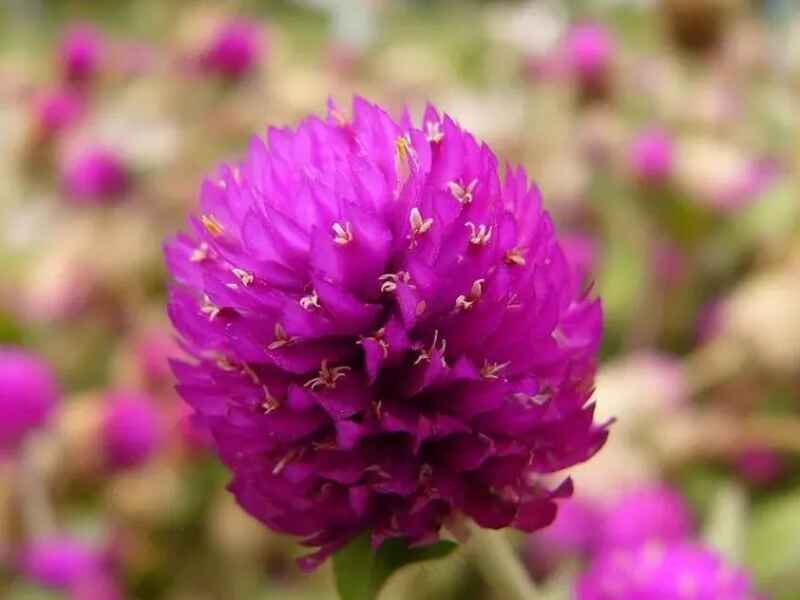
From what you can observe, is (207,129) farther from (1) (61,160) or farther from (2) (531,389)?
(2) (531,389)

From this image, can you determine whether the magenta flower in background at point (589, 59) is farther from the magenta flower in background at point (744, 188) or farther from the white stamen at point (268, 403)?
the white stamen at point (268, 403)

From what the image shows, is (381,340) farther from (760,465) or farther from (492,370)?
(760,465)

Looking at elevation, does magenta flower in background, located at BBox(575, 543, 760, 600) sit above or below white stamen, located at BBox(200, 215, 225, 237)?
below

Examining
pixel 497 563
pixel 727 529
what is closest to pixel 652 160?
pixel 727 529

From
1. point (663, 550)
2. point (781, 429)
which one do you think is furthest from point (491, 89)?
point (663, 550)

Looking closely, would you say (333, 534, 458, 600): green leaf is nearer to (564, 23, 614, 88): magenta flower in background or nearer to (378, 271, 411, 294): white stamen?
(378, 271, 411, 294): white stamen

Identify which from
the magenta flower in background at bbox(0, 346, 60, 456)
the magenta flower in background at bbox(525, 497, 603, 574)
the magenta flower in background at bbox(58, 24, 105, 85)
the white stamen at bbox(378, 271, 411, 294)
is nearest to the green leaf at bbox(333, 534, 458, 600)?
the white stamen at bbox(378, 271, 411, 294)
